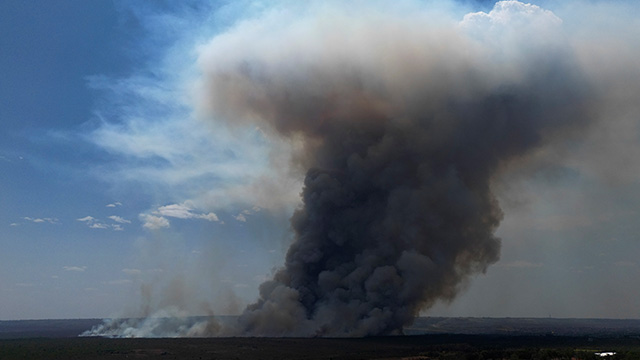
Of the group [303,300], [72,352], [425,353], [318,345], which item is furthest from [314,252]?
[72,352]

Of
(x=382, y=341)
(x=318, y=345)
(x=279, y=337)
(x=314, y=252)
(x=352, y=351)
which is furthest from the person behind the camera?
(x=314, y=252)

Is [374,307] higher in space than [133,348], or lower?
higher

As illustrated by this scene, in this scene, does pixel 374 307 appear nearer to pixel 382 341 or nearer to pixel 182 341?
pixel 382 341

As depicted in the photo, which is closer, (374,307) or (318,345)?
(318,345)

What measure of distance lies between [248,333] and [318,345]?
27.9 meters

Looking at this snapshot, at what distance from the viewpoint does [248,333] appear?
11631 cm

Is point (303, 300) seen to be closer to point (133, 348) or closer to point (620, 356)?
point (133, 348)

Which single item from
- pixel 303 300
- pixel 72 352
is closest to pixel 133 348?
pixel 72 352

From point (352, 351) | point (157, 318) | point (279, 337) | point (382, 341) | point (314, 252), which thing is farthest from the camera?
point (157, 318)

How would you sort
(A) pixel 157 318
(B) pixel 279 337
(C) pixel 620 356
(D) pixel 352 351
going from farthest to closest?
(A) pixel 157 318 < (B) pixel 279 337 < (D) pixel 352 351 < (C) pixel 620 356

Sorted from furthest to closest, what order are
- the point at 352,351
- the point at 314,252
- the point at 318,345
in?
the point at 314,252, the point at 318,345, the point at 352,351

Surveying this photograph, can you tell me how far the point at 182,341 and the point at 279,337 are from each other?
18.8 m

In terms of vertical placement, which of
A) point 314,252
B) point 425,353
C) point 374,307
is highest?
point 314,252

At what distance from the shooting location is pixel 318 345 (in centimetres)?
9319
